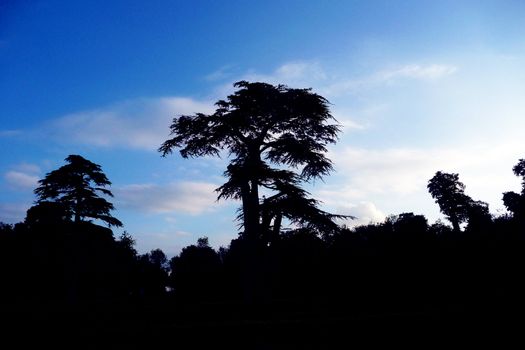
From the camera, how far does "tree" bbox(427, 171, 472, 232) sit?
5994 centimetres

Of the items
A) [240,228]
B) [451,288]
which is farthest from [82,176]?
[451,288]

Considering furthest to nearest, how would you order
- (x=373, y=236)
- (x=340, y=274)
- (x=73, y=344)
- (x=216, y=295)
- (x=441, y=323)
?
(x=216, y=295), (x=373, y=236), (x=340, y=274), (x=73, y=344), (x=441, y=323)

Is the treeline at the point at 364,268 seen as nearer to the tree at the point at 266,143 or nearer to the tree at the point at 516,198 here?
the tree at the point at 266,143

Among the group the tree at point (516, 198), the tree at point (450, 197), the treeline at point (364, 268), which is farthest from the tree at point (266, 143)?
the tree at point (450, 197)

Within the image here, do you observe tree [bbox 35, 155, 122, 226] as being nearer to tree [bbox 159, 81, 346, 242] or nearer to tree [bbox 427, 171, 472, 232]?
tree [bbox 159, 81, 346, 242]

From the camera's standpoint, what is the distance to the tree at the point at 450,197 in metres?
59.9

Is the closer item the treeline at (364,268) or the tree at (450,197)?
the treeline at (364,268)

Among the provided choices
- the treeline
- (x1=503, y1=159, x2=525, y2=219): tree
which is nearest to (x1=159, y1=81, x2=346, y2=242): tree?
the treeline

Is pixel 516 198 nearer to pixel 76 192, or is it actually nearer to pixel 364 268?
pixel 364 268

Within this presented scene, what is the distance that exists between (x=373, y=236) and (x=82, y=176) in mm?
21146

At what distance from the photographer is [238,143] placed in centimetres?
1691

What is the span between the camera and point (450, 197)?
60.8 metres

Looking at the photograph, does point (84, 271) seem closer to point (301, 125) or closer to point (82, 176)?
point (82, 176)

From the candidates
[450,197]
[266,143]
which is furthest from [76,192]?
[450,197]
